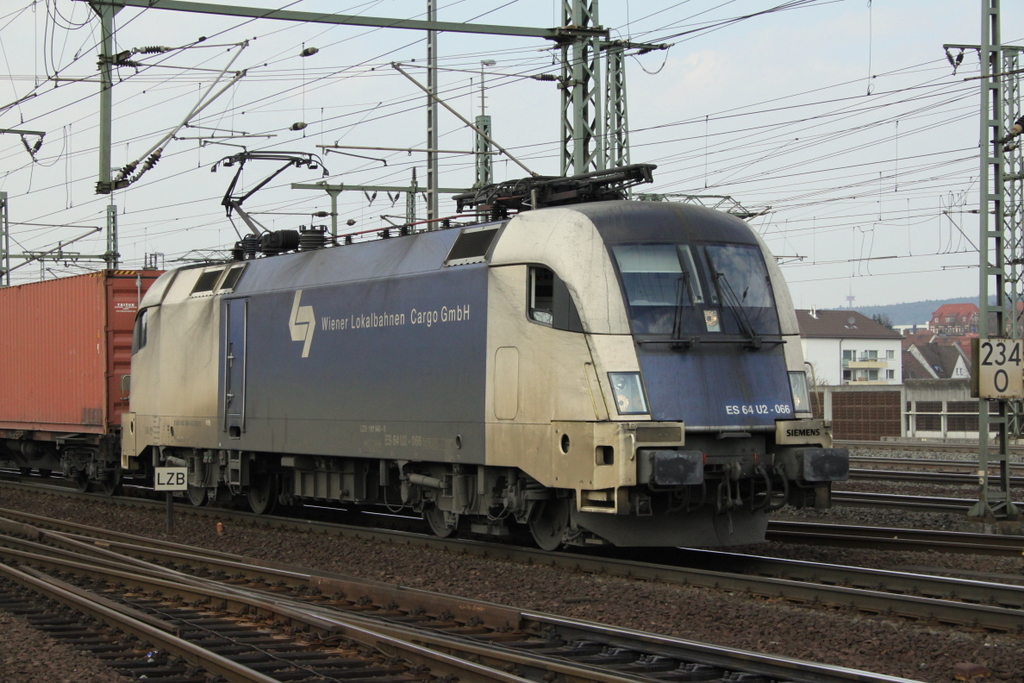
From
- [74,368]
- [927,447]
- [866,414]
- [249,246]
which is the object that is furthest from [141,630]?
[866,414]

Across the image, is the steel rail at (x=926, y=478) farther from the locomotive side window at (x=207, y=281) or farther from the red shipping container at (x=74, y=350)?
the red shipping container at (x=74, y=350)

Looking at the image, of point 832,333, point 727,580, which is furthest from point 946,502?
point 832,333

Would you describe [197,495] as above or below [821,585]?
above

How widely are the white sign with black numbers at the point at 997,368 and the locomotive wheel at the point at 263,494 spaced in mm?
9823

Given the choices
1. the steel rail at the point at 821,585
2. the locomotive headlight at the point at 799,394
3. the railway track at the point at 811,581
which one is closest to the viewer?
the steel rail at the point at 821,585

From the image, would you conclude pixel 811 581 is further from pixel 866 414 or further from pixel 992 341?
pixel 866 414

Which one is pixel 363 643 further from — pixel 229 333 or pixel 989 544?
pixel 229 333

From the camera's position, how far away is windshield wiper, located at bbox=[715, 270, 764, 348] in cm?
1146

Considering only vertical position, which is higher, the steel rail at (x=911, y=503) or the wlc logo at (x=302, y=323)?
the wlc logo at (x=302, y=323)

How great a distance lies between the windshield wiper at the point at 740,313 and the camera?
11.5 meters

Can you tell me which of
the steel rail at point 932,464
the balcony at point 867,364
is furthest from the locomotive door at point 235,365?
the balcony at point 867,364

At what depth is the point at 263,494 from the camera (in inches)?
689

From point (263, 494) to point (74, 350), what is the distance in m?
7.32

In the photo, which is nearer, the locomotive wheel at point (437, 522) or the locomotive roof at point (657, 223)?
the locomotive roof at point (657, 223)
